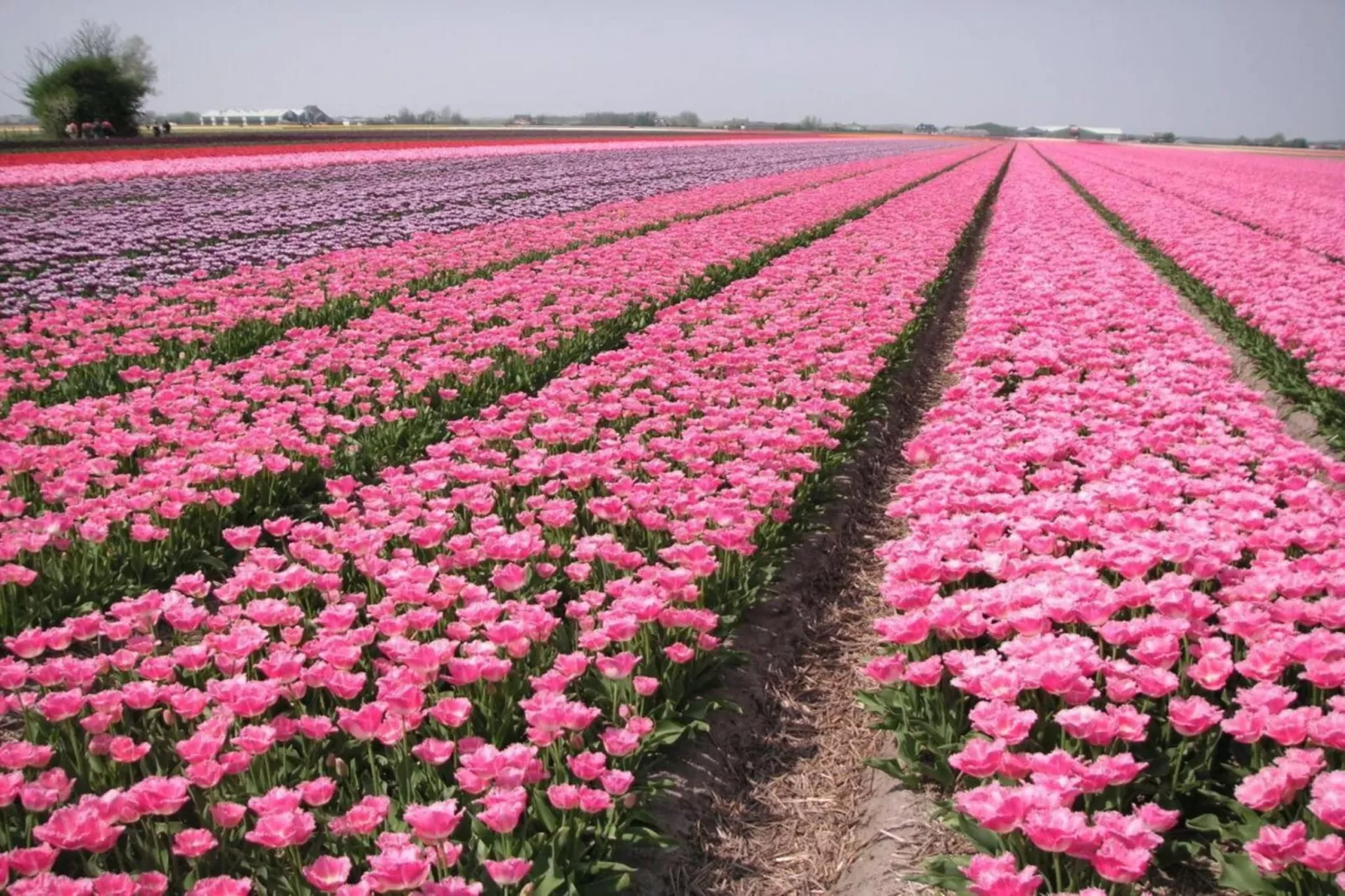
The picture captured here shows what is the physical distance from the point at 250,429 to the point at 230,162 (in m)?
27.3

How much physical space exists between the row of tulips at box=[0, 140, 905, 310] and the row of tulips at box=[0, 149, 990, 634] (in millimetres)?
4325

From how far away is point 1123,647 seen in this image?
357cm

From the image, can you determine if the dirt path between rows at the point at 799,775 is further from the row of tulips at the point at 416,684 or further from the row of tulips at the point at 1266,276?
Result: the row of tulips at the point at 1266,276

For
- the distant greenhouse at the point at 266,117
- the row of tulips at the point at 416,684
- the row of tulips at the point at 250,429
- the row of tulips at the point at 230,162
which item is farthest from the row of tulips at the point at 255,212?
the distant greenhouse at the point at 266,117

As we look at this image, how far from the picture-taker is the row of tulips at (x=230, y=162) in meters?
22.7

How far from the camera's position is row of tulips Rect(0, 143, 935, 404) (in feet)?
24.5

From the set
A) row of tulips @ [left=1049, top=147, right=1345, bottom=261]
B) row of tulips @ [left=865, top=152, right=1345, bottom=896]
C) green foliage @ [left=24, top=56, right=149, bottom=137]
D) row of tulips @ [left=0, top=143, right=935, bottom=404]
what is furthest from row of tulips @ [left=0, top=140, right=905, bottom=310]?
green foliage @ [left=24, top=56, right=149, bottom=137]

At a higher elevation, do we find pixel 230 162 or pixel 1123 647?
pixel 230 162

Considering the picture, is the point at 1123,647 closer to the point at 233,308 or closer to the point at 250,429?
the point at 250,429

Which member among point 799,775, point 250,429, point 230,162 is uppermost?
point 230,162

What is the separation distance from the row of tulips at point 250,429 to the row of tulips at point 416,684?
31cm

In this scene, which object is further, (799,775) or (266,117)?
(266,117)

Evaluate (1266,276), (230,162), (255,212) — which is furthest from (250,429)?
(230,162)

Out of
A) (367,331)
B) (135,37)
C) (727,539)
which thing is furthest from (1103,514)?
(135,37)
